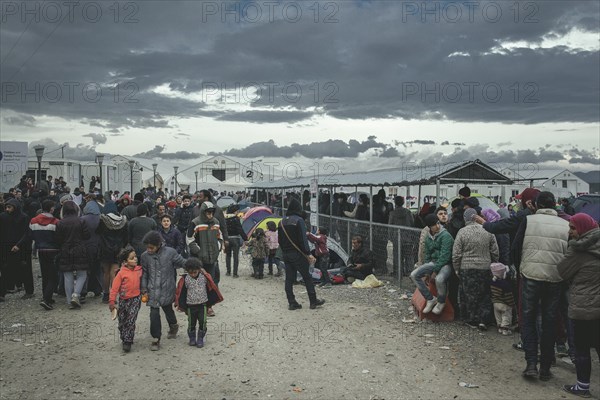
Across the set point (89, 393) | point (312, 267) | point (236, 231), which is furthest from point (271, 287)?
point (89, 393)

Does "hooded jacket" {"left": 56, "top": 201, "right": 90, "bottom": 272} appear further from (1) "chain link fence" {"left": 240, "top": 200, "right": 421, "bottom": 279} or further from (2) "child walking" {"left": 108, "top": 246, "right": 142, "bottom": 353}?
(1) "chain link fence" {"left": 240, "top": 200, "right": 421, "bottom": 279}

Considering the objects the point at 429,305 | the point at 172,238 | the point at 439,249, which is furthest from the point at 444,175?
the point at 172,238

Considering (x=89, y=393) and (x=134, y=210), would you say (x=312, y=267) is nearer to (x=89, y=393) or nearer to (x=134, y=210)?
(x=134, y=210)

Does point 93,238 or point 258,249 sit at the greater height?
point 93,238

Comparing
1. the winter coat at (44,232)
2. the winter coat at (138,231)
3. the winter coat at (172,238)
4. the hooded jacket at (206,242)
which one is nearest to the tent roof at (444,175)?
the hooded jacket at (206,242)

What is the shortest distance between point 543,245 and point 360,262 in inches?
235

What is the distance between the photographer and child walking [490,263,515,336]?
7.32 meters

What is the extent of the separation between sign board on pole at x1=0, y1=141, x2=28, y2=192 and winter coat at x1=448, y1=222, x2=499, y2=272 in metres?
27.7

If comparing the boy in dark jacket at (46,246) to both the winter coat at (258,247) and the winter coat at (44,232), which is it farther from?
the winter coat at (258,247)

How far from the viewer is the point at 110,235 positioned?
371 inches

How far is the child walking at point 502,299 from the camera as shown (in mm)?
7320

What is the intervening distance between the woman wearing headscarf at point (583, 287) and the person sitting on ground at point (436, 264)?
2.74 m

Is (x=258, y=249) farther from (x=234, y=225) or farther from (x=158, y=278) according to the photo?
(x=158, y=278)

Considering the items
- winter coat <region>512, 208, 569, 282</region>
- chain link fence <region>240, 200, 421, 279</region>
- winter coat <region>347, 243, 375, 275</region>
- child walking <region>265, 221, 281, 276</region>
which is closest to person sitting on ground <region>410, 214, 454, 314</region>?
chain link fence <region>240, 200, 421, 279</region>
